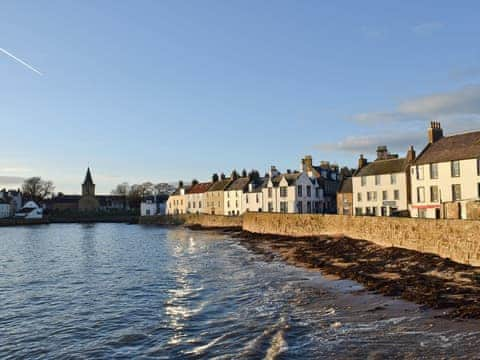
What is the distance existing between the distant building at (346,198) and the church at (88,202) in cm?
10677

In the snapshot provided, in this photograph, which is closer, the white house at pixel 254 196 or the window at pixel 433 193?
the window at pixel 433 193

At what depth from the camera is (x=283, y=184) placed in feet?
232

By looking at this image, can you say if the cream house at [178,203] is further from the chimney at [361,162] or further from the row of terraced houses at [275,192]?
the chimney at [361,162]

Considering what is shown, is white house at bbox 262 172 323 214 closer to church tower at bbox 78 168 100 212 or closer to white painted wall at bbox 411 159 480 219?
white painted wall at bbox 411 159 480 219

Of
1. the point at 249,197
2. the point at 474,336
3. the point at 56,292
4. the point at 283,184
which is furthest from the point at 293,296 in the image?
the point at 249,197

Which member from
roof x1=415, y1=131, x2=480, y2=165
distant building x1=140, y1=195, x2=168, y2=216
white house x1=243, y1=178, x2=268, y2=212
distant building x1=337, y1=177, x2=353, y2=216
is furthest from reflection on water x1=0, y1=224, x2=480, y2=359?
distant building x1=140, y1=195, x2=168, y2=216

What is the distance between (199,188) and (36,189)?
85.0 m

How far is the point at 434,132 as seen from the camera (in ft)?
160

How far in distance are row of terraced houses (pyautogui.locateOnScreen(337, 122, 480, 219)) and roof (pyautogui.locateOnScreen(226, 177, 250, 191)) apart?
27.4m

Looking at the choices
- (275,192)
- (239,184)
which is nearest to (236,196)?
(239,184)

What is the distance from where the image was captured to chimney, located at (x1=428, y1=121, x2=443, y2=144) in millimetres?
48688

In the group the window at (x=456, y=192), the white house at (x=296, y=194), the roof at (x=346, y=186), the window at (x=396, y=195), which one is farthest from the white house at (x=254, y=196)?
the window at (x=456, y=192)

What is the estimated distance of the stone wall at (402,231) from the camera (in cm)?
2350

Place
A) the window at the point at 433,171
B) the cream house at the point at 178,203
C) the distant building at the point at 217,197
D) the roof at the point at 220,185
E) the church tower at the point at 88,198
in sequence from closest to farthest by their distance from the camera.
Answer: the window at the point at 433,171, the distant building at the point at 217,197, the roof at the point at 220,185, the cream house at the point at 178,203, the church tower at the point at 88,198
